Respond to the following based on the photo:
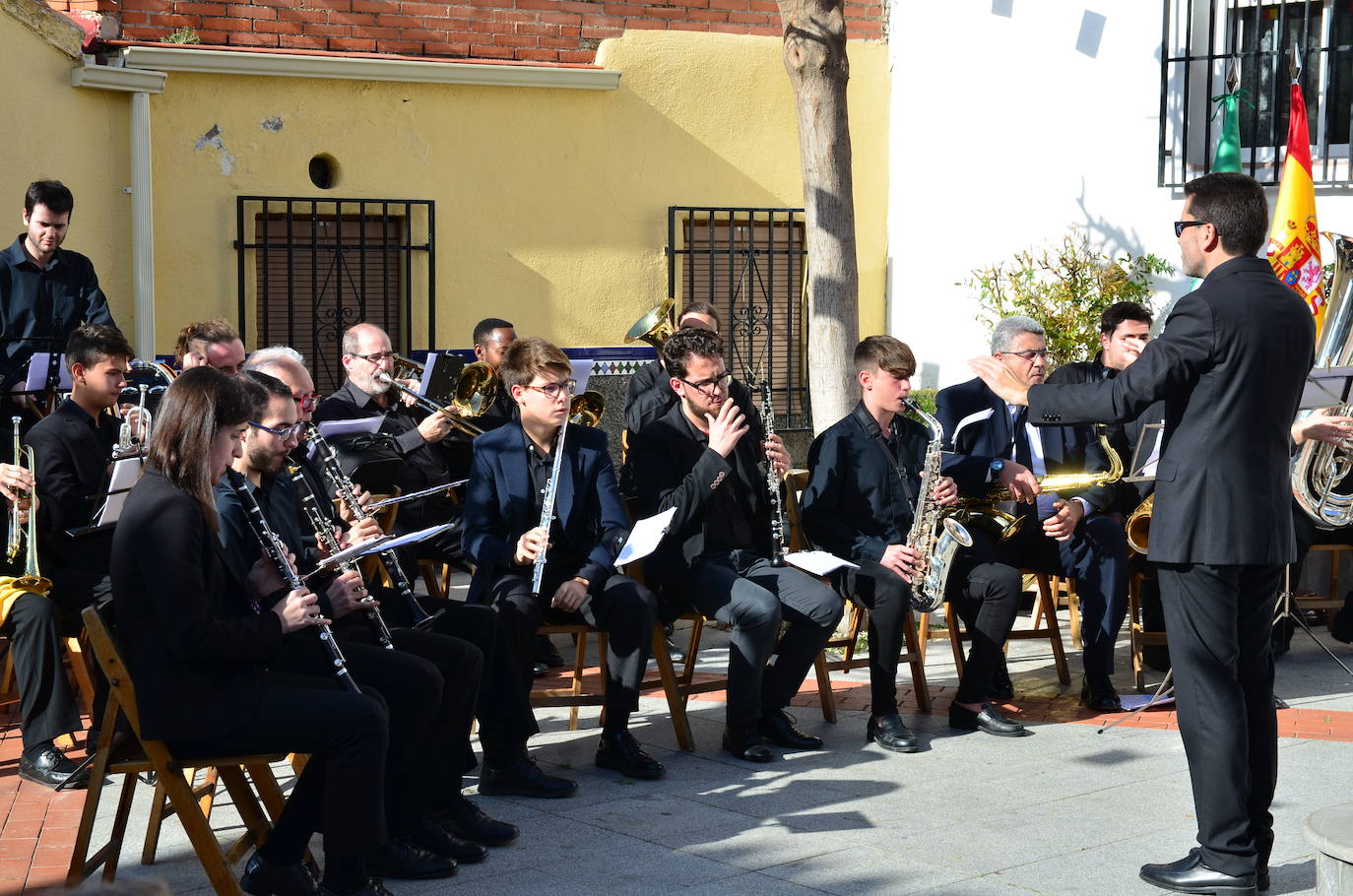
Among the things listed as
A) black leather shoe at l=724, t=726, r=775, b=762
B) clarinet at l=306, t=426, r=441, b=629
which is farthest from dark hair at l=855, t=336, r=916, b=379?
clarinet at l=306, t=426, r=441, b=629

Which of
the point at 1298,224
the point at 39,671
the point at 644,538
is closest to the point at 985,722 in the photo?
the point at 644,538

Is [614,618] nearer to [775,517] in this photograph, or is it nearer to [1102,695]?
[775,517]

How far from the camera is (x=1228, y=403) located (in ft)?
13.7

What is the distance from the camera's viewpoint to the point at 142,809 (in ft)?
16.3

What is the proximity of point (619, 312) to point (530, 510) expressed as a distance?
5.16 m

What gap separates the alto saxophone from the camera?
19.7 ft

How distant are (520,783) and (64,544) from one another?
2019mm

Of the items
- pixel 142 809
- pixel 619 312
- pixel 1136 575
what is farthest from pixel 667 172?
pixel 142 809

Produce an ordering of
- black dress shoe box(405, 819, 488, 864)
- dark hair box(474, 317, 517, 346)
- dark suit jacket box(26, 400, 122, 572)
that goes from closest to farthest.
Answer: black dress shoe box(405, 819, 488, 864) < dark suit jacket box(26, 400, 122, 572) < dark hair box(474, 317, 517, 346)

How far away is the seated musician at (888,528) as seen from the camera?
5.91m

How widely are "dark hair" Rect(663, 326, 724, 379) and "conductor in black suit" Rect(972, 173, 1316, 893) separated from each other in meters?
1.92

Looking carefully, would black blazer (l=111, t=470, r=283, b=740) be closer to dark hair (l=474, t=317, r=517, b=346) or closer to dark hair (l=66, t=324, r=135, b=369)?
dark hair (l=66, t=324, r=135, b=369)

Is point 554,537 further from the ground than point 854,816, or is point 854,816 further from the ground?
point 554,537

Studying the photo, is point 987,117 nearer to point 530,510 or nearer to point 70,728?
point 530,510
